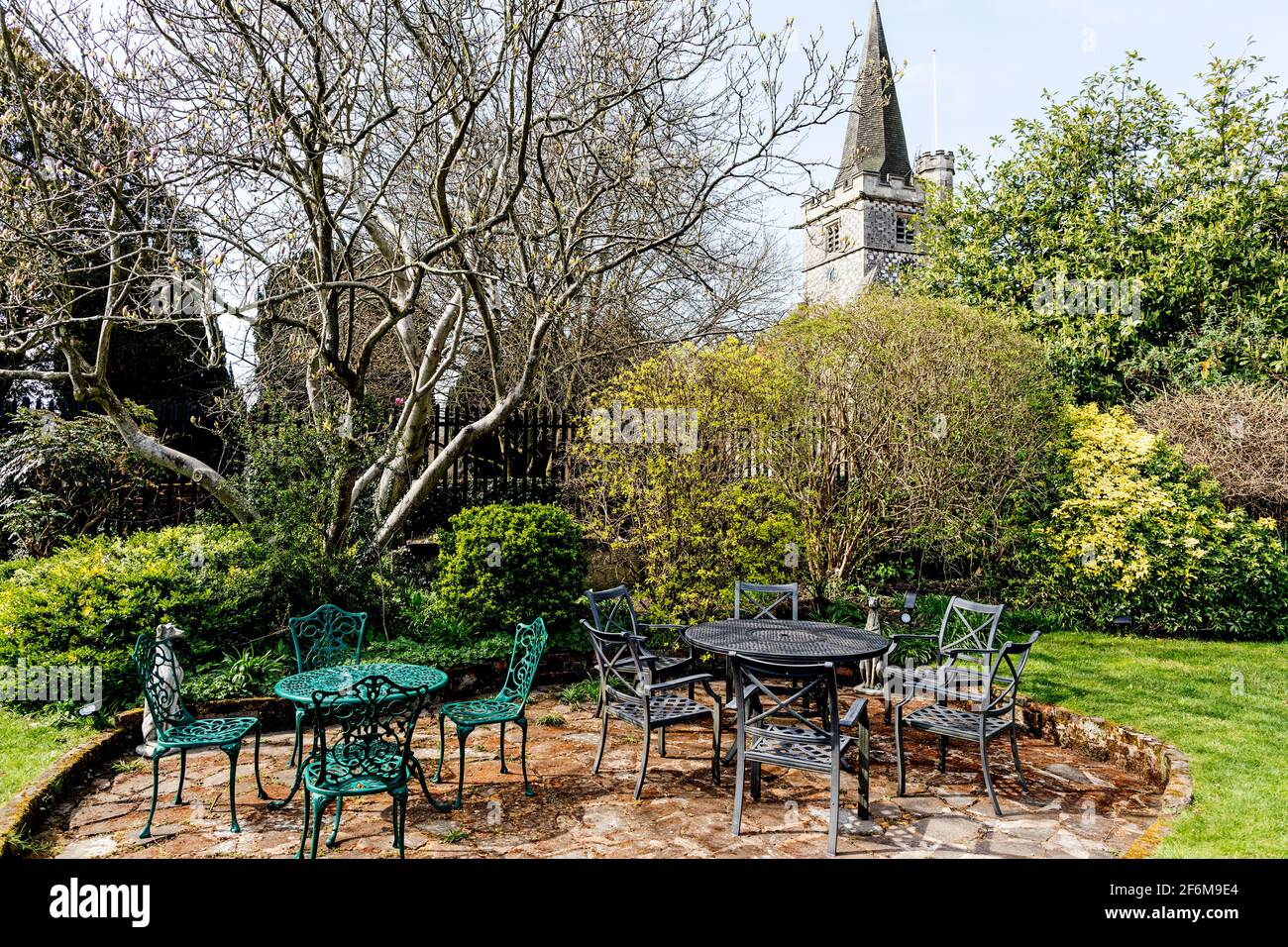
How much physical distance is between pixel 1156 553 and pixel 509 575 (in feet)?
25.4

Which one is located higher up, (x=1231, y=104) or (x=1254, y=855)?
(x=1231, y=104)

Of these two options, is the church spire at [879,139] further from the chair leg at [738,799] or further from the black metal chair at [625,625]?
the chair leg at [738,799]

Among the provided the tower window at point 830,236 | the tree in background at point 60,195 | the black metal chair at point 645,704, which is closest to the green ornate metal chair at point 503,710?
the black metal chair at point 645,704

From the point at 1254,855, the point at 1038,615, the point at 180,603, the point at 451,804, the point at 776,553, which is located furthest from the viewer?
the point at 1038,615

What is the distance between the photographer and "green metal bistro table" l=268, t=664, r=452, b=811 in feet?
14.5

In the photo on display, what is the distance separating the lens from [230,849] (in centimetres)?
402

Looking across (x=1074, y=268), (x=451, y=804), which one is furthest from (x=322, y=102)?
(x=1074, y=268)

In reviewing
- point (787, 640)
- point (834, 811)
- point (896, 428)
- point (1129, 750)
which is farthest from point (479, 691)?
point (896, 428)

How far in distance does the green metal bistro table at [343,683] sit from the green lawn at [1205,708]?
4.00 meters

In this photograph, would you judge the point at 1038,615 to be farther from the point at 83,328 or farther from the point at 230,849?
the point at 83,328

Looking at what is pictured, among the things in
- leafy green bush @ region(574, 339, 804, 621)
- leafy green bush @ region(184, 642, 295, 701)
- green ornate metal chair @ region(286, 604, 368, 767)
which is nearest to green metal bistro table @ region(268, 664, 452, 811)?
green ornate metal chair @ region(286, 604, 368, 767)

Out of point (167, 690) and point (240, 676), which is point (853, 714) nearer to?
point (167, 690)

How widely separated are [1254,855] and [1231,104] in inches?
557

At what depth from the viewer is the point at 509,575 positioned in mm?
7695
